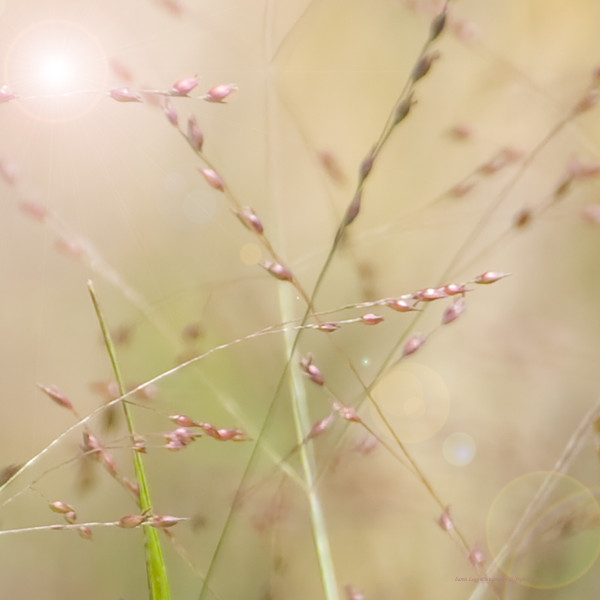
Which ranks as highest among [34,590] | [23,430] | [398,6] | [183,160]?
[398,6]

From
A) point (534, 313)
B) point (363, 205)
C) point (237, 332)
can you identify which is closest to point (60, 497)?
point (237, 332)

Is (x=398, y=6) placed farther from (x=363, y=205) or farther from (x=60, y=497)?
(x=60, y=497)

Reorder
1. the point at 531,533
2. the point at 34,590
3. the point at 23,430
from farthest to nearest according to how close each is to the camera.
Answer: the point at 23,430 → the point at 34,590 → the point at 531,533

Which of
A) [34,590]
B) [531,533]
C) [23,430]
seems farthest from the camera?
[23,430]

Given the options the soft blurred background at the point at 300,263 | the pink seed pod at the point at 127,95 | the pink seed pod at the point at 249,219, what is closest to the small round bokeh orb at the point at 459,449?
the soft blurred background at the point at 300,263

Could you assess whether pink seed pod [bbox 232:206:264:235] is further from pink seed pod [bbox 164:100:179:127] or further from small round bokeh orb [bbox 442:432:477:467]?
small round bokeh orb [bbox 442:432:477:467]

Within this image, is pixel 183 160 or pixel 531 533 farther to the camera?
pixel 183 160
